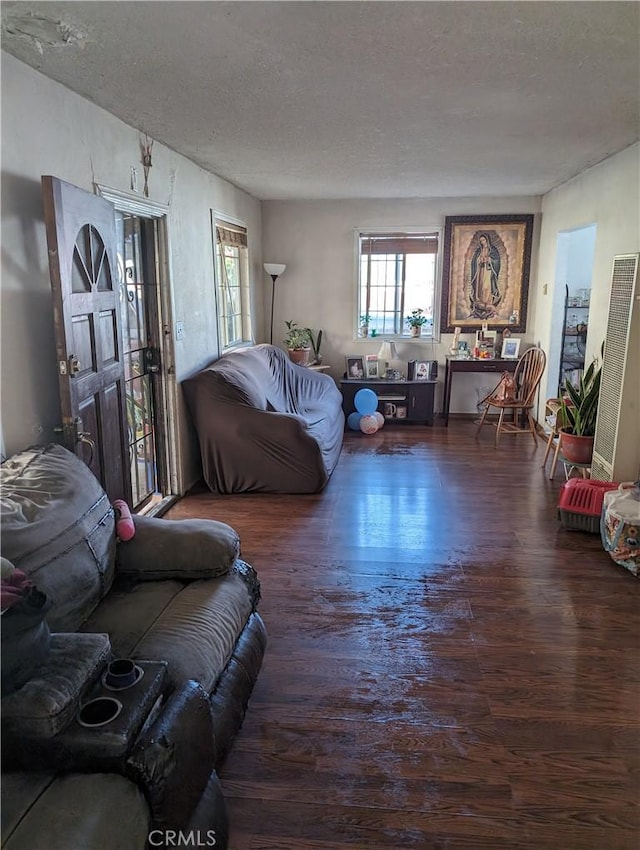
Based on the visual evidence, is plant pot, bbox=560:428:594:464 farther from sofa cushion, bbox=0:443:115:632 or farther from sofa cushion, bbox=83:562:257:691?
sofa cushion, bbox=0:443:115:632

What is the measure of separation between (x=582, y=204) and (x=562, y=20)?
3334 mm

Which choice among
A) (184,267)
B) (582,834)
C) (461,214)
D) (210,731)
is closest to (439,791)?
(582,834)

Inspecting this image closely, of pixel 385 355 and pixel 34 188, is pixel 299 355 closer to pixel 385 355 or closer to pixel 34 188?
pixel 385 355

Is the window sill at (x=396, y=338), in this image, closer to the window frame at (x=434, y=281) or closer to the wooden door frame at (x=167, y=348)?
the window frame at (x=434, y=281)

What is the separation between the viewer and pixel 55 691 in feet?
4.27

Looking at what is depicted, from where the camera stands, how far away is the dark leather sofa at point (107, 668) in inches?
48.8

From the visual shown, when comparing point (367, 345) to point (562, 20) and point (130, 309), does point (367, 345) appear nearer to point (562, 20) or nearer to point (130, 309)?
point (130, 309)

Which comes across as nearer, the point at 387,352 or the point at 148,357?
the point at 148,357

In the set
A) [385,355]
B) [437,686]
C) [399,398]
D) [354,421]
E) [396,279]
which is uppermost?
[396,279]

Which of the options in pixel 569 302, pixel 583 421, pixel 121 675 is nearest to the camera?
pixel 121 675

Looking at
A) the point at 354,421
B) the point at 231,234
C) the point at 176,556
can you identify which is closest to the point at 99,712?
the point at 176,556

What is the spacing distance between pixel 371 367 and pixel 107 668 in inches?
215

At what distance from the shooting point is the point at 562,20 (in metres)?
1.97

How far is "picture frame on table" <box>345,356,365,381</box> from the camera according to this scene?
6.69m
